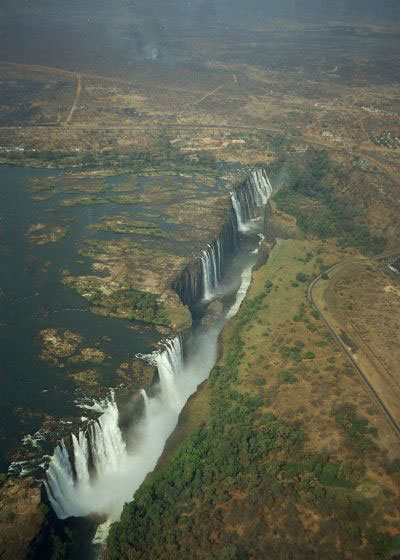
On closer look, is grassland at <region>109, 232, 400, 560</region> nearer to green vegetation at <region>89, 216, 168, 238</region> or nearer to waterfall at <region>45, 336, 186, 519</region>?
waterfall at <region>45, 336, 186, 519</region>

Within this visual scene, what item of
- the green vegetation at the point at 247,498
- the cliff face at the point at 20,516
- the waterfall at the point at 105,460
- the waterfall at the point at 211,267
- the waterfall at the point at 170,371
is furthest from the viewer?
the waterfall at the point at 211,267

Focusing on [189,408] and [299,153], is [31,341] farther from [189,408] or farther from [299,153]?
[299,153]

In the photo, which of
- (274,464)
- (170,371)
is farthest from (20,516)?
(170,371)

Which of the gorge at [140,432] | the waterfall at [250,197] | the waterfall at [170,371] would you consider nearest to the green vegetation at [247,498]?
the gorge at [140,432]

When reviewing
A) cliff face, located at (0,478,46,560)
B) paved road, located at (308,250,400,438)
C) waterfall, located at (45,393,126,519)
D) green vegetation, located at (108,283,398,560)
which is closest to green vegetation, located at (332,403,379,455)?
green vegetation, located at (108,283,398,560)

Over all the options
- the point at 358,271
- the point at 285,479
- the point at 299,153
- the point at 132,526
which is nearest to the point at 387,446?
the point at 285,479

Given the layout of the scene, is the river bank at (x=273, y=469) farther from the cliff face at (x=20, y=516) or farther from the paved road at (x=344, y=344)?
the cliff face at (x=20, y=516)

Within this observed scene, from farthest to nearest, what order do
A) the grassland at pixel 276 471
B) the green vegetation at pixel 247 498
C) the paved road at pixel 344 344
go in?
the paved road at pixel 344 344, the grassland at pixel 276 471, the green vegetation at pixel 247 498

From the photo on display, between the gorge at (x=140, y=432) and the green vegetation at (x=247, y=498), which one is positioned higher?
the green vegetation at (x=247, y=498)
